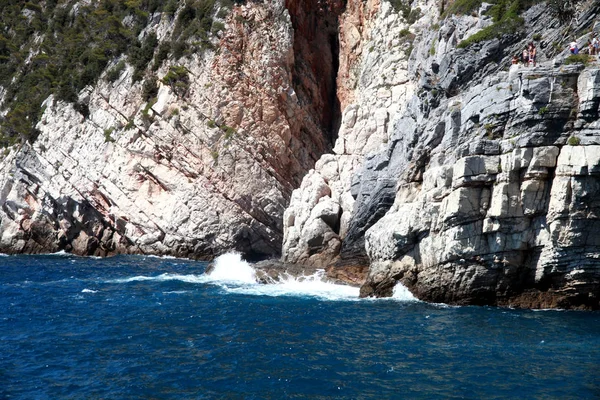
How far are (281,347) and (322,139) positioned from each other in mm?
34138

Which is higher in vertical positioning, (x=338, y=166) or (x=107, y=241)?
(x=338, y=166)

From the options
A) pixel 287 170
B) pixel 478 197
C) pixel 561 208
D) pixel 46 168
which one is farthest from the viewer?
pixel 46 168

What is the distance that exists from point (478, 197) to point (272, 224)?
946 inches

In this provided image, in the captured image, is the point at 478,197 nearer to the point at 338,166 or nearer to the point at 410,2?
the point at 338,166

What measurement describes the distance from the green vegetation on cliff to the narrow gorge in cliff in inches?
9.3

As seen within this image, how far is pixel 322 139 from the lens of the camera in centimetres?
5097

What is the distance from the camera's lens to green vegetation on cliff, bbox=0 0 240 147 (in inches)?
2023

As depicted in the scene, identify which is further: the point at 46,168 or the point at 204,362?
the point at 46,168

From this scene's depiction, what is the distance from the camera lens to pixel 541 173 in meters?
23.1

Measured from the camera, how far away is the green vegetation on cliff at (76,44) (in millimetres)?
51375

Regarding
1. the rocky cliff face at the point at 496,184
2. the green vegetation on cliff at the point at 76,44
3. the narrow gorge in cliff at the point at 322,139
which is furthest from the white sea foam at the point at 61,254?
the rocky cliff face at the point at 496,184

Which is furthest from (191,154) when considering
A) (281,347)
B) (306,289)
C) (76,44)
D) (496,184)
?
(281,347)

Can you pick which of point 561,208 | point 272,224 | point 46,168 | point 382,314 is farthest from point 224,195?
point 561,208

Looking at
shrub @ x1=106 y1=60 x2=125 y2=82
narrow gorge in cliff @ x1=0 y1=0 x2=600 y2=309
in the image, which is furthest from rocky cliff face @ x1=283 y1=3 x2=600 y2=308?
shrub @ x1=106 y1=60 x2=125 y2=82
